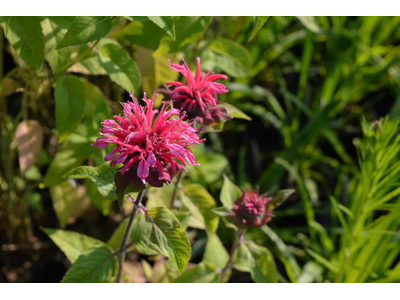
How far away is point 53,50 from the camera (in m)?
0.92

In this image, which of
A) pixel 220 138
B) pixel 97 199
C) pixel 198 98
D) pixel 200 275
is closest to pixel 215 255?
pixel 200 275

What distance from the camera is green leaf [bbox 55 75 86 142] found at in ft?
3.21

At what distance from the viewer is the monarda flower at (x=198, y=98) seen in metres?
0.84

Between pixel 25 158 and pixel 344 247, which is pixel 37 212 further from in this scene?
pixel 344 247

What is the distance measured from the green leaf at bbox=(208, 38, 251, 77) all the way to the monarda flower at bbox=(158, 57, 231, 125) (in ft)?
0.93

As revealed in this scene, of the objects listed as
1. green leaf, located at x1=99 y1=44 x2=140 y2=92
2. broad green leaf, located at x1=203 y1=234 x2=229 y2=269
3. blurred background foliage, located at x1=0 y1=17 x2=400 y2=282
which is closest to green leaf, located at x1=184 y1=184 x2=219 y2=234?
blurred background foliage, located at x1=0 y1=17 x2=400 y2=282

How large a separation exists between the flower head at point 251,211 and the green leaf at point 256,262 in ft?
0.43

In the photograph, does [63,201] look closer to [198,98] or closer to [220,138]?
[198,98]

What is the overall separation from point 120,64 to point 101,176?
1.05ft

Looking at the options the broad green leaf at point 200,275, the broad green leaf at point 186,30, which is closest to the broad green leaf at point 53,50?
the broad green leaf at point 186,30

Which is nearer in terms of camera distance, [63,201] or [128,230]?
[128,230]

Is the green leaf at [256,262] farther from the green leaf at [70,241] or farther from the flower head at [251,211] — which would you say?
the green leaf at [70,241]

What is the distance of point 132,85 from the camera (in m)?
0.96
